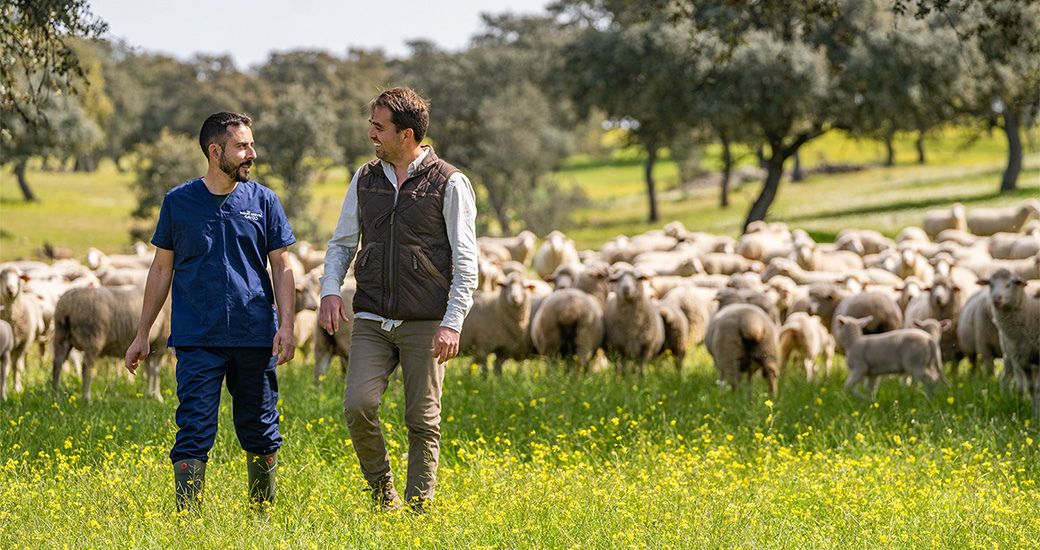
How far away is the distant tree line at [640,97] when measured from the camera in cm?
2364

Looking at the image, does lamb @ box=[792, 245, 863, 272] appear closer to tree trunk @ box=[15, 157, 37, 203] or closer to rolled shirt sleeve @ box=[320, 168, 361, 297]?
rolled shirt sleeve @ box=[320, 168, 361, 297]

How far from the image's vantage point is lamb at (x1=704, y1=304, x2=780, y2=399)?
12215 mm

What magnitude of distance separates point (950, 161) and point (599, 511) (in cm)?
7182

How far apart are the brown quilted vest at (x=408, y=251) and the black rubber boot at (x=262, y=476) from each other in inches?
40.3

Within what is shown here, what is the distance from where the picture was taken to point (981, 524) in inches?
261

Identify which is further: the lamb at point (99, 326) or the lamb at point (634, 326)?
the lamb at point (634, 326)

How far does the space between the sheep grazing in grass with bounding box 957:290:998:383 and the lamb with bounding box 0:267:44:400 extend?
10.4m

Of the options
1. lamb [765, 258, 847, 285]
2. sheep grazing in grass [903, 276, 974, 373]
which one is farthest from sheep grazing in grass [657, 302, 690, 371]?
lamb [765, 258, 847, 285]

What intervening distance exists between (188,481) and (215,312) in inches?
35.7

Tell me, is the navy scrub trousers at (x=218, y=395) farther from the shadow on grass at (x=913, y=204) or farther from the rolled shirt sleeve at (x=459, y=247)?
the shadow on grass at (x=913, y=204)

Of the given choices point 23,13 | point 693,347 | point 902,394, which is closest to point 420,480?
point 23,13

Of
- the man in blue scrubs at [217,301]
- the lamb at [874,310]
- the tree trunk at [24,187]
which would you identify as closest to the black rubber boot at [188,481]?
the man in blue scrubs at [217,301]

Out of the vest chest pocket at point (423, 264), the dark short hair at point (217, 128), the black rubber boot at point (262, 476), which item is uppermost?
the dark short hair at point (217, 128)

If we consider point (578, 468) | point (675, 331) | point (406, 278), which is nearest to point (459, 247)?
point (406, 278)
